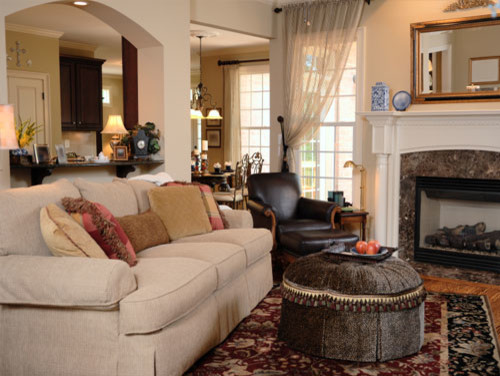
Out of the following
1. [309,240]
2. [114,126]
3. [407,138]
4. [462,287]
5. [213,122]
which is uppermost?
[213,122]

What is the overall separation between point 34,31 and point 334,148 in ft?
16.1

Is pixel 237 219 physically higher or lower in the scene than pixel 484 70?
lower

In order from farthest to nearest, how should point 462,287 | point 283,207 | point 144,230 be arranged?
1. point 283,207
2. point 462,287
3. point 144,230

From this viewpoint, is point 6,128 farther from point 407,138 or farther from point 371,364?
point 407,138

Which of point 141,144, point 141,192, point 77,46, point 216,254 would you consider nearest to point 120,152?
point 141,144

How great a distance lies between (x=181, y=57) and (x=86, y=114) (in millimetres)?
4716

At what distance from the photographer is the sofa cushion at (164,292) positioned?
2.67 meters

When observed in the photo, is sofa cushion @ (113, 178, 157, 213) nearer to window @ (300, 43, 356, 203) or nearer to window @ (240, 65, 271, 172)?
window @ (300, 43, 356, 203)

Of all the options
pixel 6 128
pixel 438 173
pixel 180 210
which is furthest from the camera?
pixel 438 173

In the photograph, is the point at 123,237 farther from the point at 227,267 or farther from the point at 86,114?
the point at 86,114

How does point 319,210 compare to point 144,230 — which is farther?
point 319,210

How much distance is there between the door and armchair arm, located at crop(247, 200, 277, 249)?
4.27 m

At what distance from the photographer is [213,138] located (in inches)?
419

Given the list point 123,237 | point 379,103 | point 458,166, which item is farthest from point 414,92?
point 123,237
